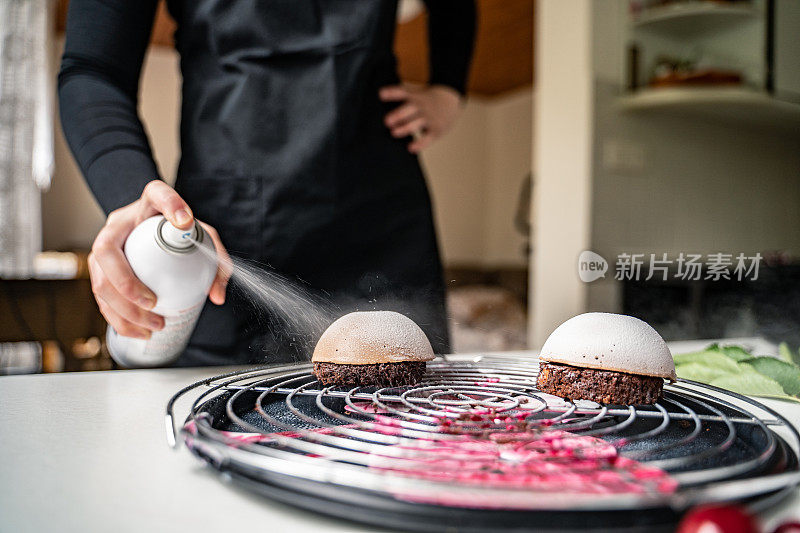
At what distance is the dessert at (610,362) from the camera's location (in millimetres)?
554

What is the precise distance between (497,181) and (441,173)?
566mm

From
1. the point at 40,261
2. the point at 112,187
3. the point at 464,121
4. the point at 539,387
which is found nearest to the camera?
the point at 539,387

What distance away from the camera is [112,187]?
78 centimetres

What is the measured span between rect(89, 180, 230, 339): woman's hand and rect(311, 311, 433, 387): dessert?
6.8 inches

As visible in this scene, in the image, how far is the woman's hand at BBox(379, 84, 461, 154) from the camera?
3.61ft

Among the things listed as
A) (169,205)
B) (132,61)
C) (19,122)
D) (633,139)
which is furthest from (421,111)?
(19,122)

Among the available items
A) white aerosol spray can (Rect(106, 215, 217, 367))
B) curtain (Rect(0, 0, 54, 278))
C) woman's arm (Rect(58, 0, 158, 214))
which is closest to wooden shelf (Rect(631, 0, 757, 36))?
woman's arm (Rect(58, 0, 158, 214))

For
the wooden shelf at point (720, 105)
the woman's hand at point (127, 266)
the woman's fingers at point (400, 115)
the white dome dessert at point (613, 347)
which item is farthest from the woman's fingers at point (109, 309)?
the wooden shelf at point (720, 105)

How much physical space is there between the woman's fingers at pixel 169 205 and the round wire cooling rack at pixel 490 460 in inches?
6.8

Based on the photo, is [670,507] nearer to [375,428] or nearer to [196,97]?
[375,428]

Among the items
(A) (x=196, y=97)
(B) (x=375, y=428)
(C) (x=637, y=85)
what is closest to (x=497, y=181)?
(C) (x=637, y=85)

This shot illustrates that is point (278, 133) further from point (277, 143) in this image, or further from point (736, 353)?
point (736, 353)

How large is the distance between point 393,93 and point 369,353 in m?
0.61

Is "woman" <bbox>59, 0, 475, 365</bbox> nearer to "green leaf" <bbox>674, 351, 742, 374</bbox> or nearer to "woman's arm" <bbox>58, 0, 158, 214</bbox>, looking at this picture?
"woman's arm" <bbox>58, 0, 158, 214</bbox>
